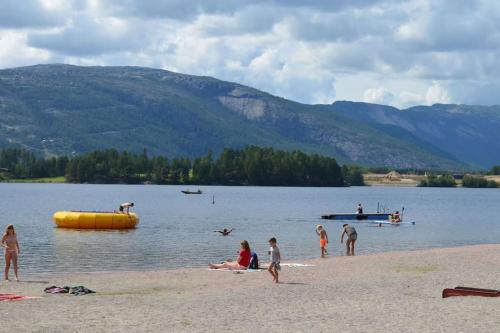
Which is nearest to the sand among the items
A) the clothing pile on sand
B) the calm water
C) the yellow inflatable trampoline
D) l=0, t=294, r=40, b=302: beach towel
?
the clothing pile on sand

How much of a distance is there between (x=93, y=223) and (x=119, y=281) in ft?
145

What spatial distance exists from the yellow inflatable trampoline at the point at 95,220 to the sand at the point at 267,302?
3865cm

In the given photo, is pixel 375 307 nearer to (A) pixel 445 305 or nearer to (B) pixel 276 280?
(A) pixel 445 305

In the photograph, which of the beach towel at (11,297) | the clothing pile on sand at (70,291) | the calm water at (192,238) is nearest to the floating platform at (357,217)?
the calm water at (192,238)

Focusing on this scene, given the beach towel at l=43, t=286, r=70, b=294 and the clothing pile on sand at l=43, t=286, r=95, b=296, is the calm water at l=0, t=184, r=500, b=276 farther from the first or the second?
the clothing pile on sand at l=43, t=286, r=95, b=296

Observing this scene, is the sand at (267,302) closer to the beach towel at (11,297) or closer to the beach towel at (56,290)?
the beach towel at (56,290)

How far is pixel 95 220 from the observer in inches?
3236

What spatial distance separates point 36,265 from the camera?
4966cm

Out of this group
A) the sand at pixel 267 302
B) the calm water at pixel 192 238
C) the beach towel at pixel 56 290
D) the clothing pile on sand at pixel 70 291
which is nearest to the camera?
the sand at pixel 267 302

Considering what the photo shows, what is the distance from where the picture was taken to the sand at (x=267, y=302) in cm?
2517

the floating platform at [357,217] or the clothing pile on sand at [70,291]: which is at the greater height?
the floating platform at [357,217]

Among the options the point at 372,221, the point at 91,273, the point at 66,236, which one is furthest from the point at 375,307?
the point at 372,221

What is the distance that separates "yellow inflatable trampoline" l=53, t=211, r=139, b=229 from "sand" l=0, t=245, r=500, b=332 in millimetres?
38648

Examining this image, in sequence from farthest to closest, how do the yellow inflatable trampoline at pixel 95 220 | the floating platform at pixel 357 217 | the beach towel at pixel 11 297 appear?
the floating platform at pixel 357 217
the yellow inflatable trampoline at pixel 95 220
the beach towel at pixel 11 297
